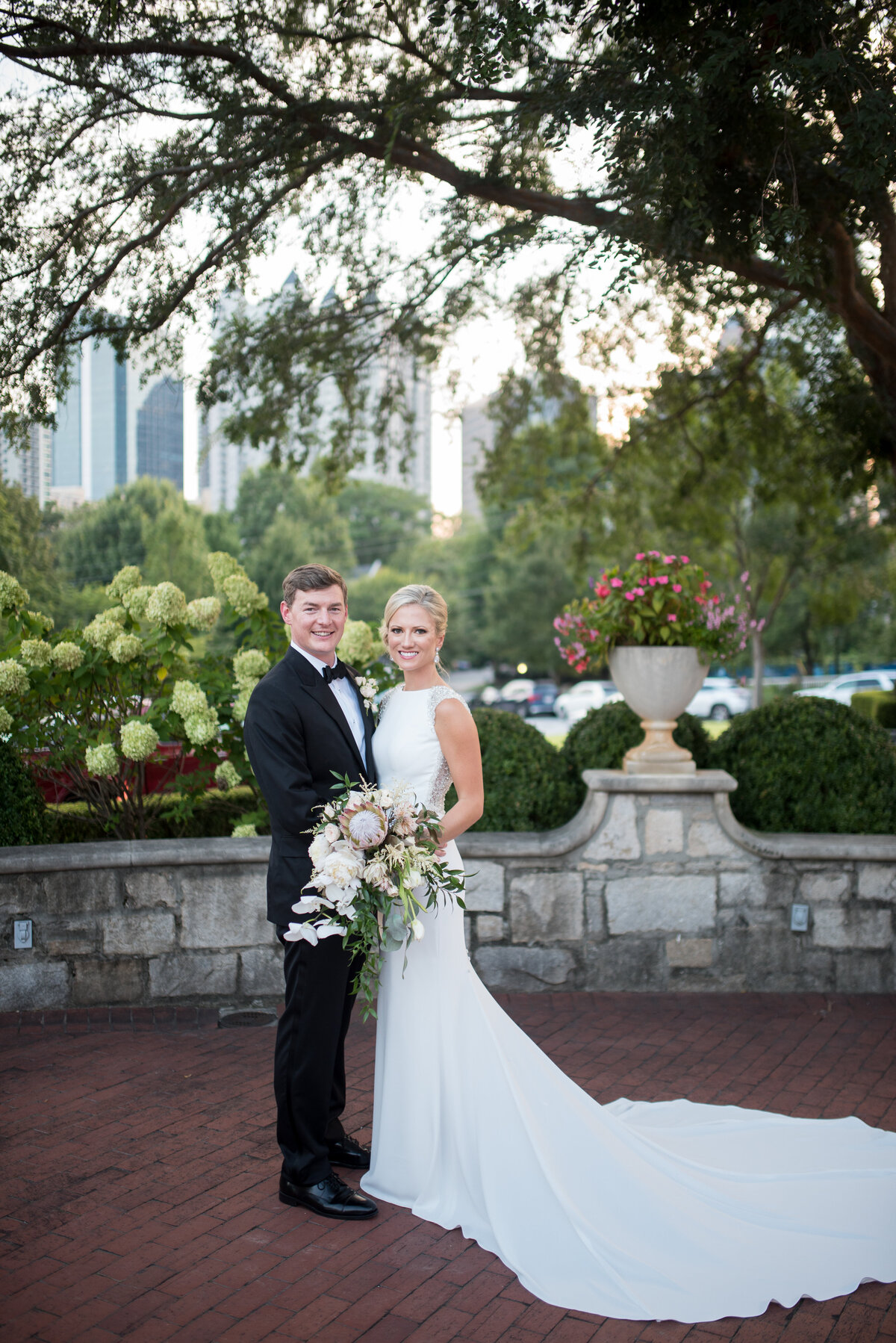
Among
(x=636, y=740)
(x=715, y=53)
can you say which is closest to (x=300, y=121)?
(x=715, y=53)

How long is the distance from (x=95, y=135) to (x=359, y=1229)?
6.78 meters

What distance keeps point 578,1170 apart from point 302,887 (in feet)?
4.22

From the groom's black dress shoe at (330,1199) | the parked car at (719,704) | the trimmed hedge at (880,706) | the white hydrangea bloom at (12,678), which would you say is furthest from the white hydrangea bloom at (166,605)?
the parked car at (719,704)

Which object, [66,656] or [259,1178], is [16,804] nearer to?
[66,656]

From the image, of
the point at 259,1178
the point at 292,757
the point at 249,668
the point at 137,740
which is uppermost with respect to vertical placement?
the point at 249,668

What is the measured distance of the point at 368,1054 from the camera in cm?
485

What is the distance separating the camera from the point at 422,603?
361 centimetres

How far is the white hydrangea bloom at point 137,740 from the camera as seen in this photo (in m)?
5.77

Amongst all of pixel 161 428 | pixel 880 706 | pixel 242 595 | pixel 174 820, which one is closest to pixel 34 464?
pixel 242 595

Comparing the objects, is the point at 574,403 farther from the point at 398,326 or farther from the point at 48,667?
the point at 48,667

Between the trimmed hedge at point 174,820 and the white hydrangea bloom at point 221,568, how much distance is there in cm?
139

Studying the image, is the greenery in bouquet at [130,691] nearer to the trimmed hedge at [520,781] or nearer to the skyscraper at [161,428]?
the trimmed hedge at [520,781]

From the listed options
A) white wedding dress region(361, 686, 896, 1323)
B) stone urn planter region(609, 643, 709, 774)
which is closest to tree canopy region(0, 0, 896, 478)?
stone urn planter region(609, 643, 709, 774)

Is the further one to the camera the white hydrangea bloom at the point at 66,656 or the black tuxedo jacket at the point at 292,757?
the white hydrangea bloom at the point at 66,656
